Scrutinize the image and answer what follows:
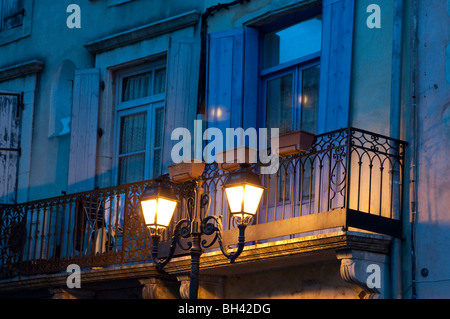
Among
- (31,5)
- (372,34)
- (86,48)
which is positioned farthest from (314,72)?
(31,5)

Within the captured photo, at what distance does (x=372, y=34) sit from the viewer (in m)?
11.5

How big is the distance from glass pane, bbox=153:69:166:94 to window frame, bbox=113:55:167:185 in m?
0.05

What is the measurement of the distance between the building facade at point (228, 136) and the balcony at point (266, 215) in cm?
3

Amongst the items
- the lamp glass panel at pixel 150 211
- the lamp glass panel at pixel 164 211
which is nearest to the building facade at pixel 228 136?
the lamp glass panel at pixel 164 211

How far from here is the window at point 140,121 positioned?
14.1 m

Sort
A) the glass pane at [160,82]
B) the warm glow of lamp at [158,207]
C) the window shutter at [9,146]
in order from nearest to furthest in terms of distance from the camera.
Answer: the warm glow of lamp at [158,207] → the glass pane at [160,82] → the window shutter at [9,146]

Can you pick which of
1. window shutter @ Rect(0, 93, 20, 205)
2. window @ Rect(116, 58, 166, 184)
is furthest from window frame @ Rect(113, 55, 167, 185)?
window shutter @ Rect(0, 93, 20, 205)

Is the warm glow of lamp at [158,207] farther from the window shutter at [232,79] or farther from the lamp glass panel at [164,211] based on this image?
the window shutter at [232,79]

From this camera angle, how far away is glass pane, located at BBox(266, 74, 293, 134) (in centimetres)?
1259

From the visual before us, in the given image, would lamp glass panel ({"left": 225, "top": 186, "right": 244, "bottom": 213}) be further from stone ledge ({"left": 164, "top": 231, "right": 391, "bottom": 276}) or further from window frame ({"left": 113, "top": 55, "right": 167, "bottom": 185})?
window frame ({"left": 113, "top": 55, "right": 167, "bottom": 185})

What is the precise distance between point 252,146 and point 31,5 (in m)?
5.38

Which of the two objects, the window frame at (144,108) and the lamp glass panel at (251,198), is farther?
the window frame at (144,108)

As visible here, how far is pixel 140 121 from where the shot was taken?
568 inches

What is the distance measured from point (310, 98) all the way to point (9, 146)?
5277 mm
